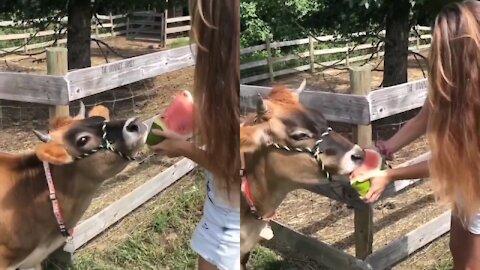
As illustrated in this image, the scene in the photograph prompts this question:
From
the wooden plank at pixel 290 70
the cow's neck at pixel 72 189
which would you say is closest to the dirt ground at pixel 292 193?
the wooden plank at pixel 290 70

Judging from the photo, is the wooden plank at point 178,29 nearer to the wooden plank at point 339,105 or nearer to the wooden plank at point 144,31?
the wooden plank at point 144,31

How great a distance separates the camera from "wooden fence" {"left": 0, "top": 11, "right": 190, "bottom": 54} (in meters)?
1.01

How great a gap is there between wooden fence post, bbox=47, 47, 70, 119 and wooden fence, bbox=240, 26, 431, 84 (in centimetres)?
30

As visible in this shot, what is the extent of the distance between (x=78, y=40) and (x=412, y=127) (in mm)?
555

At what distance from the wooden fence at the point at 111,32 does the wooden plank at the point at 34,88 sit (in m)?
0.07

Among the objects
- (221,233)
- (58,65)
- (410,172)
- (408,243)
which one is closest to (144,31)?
(58,65)

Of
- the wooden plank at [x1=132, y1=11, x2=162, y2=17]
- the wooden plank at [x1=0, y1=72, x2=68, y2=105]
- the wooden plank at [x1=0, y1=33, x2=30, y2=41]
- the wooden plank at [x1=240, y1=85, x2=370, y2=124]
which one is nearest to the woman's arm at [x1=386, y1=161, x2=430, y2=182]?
the wooden plank at [x1=240, y1=85, x2=370, y2=124]

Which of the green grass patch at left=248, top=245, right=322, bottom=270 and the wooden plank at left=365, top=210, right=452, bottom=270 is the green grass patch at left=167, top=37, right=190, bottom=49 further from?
the wooden plank at left=365, top=210, right=452, bottom=270

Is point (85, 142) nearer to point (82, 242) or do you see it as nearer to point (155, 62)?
point (155, 62)

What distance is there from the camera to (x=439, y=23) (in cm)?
92

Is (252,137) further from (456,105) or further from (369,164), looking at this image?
(456,105)

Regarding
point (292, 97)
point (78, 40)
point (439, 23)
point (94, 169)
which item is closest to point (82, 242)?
point (94, 169)

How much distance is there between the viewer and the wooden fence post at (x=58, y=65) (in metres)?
1.06

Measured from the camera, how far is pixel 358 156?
0.93 metres
